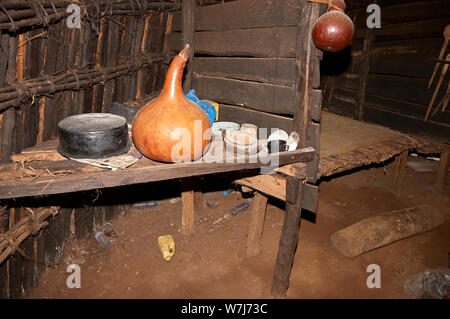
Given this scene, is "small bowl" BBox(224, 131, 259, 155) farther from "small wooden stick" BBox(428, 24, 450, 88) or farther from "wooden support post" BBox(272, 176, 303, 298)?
"small wooden stick" BBox(428, 24, 450, 88)

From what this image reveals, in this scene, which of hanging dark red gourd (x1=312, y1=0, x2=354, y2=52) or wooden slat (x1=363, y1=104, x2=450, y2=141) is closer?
hanging dark red gourd (x1=312, y1=0, x2=354, y2=52)

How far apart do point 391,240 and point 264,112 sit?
8.83 feet

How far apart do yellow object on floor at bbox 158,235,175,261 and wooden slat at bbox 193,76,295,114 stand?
6.20 ft

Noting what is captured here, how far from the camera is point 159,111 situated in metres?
2.16

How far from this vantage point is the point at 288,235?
322 centimetres

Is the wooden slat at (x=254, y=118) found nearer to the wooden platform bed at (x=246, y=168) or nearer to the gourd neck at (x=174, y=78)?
the wooden platform bed at (x=246, y=168)

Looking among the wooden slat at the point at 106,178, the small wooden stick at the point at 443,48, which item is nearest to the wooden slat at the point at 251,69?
the wooden slat at the point at 106,178

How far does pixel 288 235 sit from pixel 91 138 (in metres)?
2.07

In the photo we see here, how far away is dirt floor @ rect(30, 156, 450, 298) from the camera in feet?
11.9

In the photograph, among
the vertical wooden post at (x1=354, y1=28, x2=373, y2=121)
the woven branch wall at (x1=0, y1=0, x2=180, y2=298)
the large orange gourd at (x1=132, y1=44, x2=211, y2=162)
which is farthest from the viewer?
the vertical wooden post at (x1=354, y1=28, x2=373, y2=121)

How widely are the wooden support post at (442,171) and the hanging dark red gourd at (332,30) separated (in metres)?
4.22

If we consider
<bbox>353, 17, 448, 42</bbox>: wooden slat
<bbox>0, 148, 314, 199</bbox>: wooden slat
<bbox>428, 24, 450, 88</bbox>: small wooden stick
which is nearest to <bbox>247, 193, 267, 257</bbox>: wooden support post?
<bbox>0, 148, 314, 199</bbox>: wooden slat

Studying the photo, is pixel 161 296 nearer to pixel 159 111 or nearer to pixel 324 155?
pixel 159 111

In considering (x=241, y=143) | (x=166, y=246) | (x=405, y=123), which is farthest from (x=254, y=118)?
(x=405, y=123)
